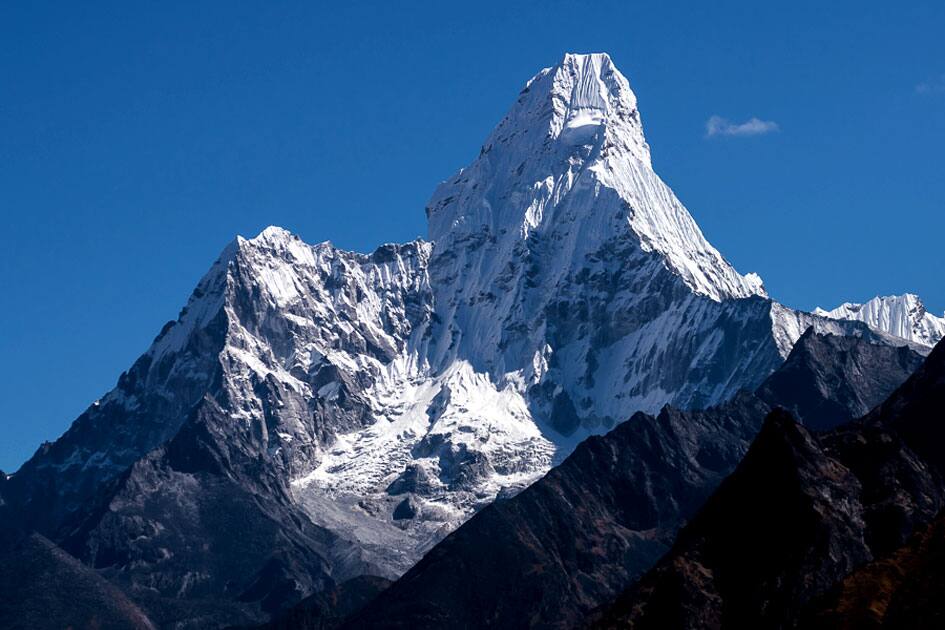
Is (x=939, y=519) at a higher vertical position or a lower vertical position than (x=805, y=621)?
higher

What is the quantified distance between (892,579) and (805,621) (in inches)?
280

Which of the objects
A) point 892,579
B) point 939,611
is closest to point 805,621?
point 892,579

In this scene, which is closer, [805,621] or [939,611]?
[939,611]

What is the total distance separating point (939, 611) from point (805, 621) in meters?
18.6

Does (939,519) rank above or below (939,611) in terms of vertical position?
above

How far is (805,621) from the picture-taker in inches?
6831

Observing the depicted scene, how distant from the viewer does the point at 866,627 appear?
536 feet

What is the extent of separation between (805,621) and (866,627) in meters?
10.5

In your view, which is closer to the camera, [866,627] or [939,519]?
[866,627]

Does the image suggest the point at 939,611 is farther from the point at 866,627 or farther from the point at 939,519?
the point at 939,519

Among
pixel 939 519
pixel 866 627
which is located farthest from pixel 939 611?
pixel 939 519

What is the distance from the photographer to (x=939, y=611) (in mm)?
156375
